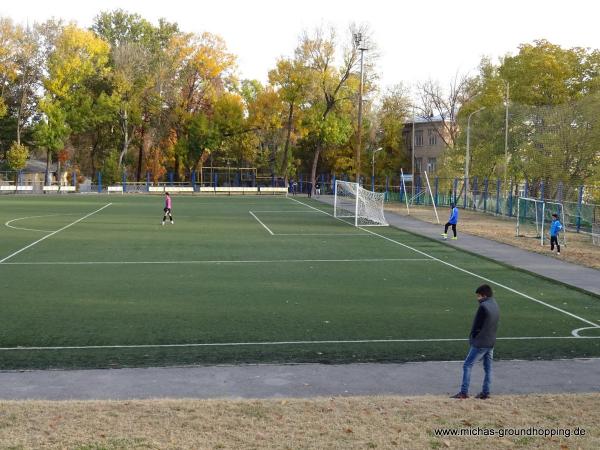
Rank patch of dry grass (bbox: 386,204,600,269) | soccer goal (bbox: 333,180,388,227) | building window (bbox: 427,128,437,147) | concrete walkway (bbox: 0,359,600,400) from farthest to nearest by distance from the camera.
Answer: building window (bbox: 427,128,437,147) → soccer goal (bbox: 333,180,388,227) → patch of dry grass (bbox: 386,204,600,269) → concrete walkway (bbox: 0,359,600,400)

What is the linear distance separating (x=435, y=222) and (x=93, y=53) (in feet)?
190

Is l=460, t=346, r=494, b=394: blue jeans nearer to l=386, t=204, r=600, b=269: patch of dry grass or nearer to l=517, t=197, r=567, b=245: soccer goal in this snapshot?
l=386, t=204, r=600, b=269: patch of dry grass

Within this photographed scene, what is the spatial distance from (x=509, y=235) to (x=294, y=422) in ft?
89.4

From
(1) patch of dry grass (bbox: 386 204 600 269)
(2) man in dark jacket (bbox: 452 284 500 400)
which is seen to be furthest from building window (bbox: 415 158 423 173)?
(2) man in dark jacket (bbox: 452 284 500 400)

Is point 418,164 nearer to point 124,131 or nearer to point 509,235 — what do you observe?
point 124,131

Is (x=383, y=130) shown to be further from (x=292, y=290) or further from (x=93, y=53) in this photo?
(x=292, y=290)

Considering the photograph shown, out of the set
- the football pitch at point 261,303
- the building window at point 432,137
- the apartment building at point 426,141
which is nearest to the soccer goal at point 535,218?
the football pitch at point 261,303

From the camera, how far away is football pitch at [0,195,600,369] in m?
12.1

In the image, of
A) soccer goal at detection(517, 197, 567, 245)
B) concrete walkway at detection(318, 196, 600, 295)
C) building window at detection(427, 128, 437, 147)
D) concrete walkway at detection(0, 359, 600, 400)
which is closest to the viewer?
concrete walkway at detection(0, 359, 600, 400)

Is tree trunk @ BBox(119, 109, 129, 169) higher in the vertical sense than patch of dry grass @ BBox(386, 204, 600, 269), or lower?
higher

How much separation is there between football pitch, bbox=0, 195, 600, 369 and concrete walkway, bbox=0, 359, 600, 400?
682mm

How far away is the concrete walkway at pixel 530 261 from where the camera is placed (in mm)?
19875

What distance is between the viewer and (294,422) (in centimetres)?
791

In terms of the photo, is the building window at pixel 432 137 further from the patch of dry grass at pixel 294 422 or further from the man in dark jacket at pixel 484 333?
the patch of dry grass at pixel 294 422
